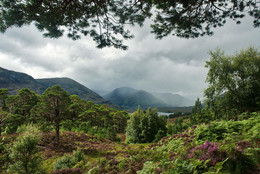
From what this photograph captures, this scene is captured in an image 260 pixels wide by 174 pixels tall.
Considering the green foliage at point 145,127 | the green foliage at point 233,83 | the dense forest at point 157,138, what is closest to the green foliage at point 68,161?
the dense forest at point 157,138

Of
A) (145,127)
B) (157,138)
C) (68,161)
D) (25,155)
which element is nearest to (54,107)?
(68,161)

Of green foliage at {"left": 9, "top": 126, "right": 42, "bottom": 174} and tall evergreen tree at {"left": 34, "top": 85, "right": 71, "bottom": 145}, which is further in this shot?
tall evergreen tree at {"left": 34, "top": 85, "right": 71, "bottom": 145}

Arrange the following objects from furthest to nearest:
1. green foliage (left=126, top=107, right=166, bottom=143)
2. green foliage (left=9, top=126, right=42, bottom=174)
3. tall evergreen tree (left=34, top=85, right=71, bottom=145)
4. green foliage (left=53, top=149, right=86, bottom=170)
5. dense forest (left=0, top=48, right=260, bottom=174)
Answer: green foliage (left=126, top=107, right=166, bottom=143) < tall evergreen tree (left=34, top=85, right=71, bottom=145) < green foliage (left=53, top=149, right=86, bottom=170) < green foliage (left=9, top=126, right=42, bottom=174) < dense forest (left=0, top=48, right=260, bottom=174)

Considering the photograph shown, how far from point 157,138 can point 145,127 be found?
8.07 ft

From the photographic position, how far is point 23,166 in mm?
5055

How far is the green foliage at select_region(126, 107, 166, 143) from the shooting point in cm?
1542

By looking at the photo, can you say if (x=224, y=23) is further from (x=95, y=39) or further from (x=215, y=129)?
(x=95, y=39)

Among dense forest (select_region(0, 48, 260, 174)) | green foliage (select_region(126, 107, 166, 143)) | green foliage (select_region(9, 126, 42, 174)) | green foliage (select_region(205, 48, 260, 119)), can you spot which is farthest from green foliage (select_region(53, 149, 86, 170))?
green foliage (select_region(205, 48, 260, 119))

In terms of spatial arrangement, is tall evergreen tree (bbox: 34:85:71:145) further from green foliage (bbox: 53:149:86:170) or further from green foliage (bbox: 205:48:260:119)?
green foliage (bbox: 205:48:260:119)

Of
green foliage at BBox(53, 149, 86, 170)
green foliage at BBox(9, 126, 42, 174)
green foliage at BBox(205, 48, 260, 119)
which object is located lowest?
green foliage at BBox(53, 149, 86, 170)

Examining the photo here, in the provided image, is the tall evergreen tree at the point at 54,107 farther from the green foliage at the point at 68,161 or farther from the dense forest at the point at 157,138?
the green foliage at the point at 68,161

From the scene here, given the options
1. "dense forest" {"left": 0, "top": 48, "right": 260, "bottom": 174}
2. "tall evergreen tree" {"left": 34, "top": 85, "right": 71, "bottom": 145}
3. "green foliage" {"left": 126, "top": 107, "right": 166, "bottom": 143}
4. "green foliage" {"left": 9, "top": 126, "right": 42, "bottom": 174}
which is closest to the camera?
"dense forest" {"left": 0, "top": 48, "right": 260, "bottom": 174}

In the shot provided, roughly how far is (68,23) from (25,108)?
30359 millimetres

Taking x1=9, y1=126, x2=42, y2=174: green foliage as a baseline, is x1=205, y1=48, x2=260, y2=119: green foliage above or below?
above
